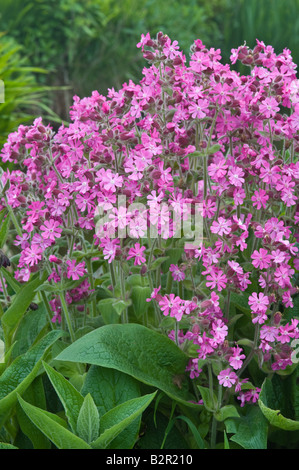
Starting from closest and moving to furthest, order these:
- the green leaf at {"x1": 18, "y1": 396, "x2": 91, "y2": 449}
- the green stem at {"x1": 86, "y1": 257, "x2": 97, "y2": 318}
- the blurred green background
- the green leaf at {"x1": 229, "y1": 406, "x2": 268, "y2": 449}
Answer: the green leaf at {"x1": 18, "y1": 396, "x2": 91, "y2": 449} < the green leaf at {"x1": 229, "y1": 406, "x2": 268, "y2": 449} < the green stem at {"x1": 86, "y1": 257, "x2": 97, "y2": 318} < the blurred green background

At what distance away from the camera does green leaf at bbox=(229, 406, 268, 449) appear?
4.23 feet

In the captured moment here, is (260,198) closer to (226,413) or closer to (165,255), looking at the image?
(165,255)

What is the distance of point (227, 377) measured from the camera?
1.32 metres

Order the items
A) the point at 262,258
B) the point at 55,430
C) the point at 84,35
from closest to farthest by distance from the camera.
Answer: the point at 55,430 → the point at 262,258 → the point at 84,35

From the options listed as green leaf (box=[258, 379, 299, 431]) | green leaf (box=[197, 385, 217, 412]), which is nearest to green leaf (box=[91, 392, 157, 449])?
green leaf (box=[197, 385, 217, 412])

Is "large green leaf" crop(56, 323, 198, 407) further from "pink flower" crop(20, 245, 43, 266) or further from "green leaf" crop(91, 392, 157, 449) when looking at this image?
"pink flower" crop(20, 245, 43, 266)

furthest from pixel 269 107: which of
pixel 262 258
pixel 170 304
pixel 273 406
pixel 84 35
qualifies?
pixel 84 35

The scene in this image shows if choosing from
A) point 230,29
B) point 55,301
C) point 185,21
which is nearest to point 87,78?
point 185,21

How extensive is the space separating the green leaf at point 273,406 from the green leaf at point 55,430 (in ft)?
1.25

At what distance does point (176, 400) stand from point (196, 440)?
4.5 inches

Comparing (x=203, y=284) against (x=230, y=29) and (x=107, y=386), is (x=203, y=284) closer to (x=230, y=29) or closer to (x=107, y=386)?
(x=107, y=386)

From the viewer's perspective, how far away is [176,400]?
53.5 inches

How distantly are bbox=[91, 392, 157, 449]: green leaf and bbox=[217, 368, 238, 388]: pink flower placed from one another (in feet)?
0.53

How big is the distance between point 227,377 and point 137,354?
21 cm
